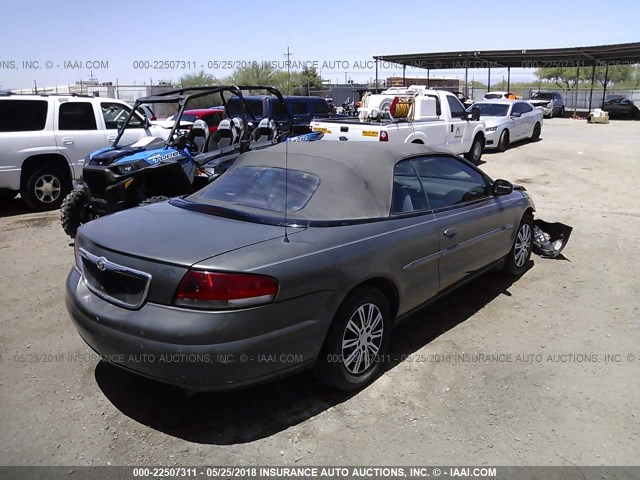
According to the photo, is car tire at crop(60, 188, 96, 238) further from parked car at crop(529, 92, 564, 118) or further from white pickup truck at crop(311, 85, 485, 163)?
parked car at crop(529, 92, 564, 118)

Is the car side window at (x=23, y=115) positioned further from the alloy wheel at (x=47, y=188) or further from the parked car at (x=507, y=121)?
the parked car at (x=507, y=121)

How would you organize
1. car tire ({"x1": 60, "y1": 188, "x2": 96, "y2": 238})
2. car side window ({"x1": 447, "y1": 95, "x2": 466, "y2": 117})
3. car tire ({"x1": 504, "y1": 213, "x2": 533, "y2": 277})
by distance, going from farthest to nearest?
car side window ({"x1": 447, "y1": 95, "x2": 466, "y2": 117}), car tire ({"x1": 60, "y1": 188, "x2": 96, "y2": 238}), car tire ({"x1": 504, "y1": 213, "x2": 533, "y2": 277})

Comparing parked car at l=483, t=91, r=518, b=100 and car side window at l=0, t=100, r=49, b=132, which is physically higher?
parked car at l=483, t=91, r=518, b=100

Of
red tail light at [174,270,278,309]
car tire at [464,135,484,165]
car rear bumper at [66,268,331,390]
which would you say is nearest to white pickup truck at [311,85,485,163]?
car tire at [464,135,484,165]

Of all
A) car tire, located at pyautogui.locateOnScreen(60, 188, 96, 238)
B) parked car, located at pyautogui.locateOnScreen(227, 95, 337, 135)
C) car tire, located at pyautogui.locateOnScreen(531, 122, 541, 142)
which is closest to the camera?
car tire, located at pyautogui.locateOnScreen(60, 188, 96, 238)

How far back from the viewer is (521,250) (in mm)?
5777

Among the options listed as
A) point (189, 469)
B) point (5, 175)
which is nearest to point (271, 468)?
point (189, 469)

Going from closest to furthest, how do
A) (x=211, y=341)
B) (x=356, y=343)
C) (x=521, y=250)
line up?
(x=211, y=341) < (x=356, y=343) < (x=521, y=250)

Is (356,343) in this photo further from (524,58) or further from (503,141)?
(524,58)

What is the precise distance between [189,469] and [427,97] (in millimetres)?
11334

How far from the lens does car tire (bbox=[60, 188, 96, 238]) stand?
712cm

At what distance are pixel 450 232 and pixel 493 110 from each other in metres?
14.6

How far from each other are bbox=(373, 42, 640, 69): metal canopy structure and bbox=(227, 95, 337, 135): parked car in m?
20.4

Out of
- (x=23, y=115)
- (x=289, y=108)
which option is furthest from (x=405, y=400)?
(x=289, y=108)
